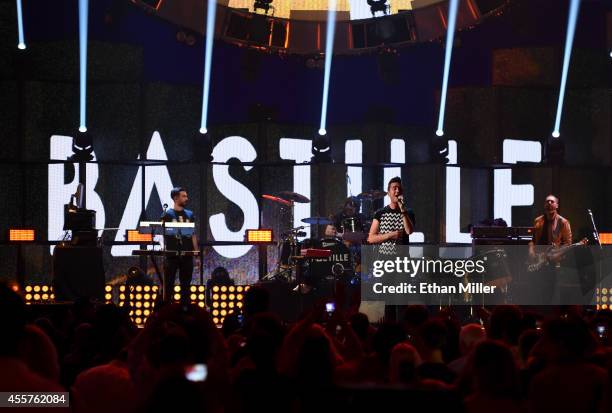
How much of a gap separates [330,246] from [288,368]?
1084 cm

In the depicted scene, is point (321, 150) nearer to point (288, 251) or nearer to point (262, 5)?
point (288, 251)

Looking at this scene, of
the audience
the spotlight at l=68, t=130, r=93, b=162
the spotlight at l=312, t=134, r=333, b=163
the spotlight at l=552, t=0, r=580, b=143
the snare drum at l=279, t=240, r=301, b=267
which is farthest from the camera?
the spotlight at l=552, t=0, r=580, b=143

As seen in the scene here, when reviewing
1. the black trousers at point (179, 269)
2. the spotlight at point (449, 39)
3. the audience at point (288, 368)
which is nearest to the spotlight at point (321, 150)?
the spotlight at point (449, 39)

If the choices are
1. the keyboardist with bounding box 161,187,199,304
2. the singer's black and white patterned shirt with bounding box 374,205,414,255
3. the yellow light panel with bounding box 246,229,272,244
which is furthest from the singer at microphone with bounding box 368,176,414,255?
the yellow light panel with bounding box 246,229,272,244

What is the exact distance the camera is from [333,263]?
608 inches

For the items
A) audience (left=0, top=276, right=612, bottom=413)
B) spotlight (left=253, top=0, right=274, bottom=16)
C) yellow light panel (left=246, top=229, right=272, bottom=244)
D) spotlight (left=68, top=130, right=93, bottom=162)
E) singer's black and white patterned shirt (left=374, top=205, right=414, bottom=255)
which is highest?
spotlight (left=253, top=0, right=274, bottom=16)

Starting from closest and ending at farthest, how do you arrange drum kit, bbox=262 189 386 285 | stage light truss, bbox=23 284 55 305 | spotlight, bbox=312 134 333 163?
stage light truss, bbox=23 284 55 305
drum kit, bbox=262 189 386 285
spotlight, bbox=312 134 333 163

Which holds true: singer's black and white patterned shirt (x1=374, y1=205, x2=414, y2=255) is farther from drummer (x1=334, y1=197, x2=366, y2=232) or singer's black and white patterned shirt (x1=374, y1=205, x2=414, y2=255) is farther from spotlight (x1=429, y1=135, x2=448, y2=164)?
spotlight (x1=429, y1=135, x2=448, y2=164)

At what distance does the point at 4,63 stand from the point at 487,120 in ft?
28.3

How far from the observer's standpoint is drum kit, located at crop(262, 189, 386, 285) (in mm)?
15344

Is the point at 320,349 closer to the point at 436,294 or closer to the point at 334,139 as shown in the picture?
the point at 436,294

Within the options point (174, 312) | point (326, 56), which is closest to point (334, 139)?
point (326, 56)

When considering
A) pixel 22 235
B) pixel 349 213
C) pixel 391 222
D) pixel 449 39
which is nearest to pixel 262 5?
pixel 449 39

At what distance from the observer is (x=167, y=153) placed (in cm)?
1781
